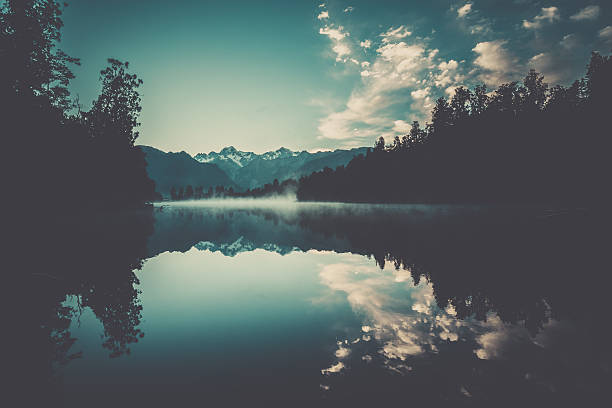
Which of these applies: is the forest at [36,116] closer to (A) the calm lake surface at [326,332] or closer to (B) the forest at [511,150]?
(A) the calm lake surface at [326,332]

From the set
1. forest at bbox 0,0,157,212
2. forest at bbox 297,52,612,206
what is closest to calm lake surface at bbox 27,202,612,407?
forest at bbox 0,0,157,212

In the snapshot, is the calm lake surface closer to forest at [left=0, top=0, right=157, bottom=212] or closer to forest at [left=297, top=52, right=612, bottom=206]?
forest at [left=0, top=0, right=157, bottom=212]

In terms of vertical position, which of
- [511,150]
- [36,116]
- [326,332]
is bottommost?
[326,332]

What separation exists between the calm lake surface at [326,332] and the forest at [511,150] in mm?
59271

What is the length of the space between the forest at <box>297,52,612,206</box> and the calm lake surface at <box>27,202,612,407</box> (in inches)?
2334

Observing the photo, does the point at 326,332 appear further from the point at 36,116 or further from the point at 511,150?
the point at 511,150

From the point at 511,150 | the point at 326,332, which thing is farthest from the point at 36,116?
the point at 511,150

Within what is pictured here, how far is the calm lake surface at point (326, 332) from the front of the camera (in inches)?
185

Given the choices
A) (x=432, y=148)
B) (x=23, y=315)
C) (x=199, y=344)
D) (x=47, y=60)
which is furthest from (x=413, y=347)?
(x=432, y=148)

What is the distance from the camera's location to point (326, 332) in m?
6.97

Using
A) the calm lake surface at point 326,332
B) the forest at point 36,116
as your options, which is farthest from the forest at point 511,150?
the forest at point 36,116

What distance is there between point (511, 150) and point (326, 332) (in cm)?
8803

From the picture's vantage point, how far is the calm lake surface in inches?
185

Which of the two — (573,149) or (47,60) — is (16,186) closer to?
(47,60)
